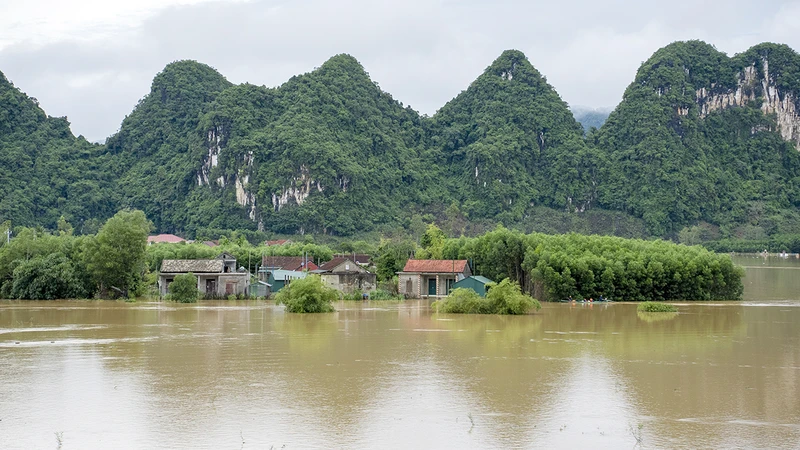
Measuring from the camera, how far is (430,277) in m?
43.0

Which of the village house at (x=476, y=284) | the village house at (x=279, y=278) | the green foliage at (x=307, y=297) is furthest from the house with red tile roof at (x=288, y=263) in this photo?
the green foliage at (x=307, y=297)

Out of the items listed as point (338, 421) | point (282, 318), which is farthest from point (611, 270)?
Result: point (338, 421)

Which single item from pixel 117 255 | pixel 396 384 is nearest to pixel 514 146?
pixel 117 255

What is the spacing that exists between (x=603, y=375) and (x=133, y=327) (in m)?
15.4

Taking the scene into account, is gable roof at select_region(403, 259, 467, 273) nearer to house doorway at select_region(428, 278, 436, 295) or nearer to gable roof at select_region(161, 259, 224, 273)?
house doorway at select_region(428, 278, 436, 295)

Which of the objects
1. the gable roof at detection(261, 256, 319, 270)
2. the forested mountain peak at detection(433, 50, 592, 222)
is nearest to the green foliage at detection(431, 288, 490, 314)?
the gable roof at detection(261, 256, 319, 270)

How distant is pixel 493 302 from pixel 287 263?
22619mm

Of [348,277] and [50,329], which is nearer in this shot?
[50,329]

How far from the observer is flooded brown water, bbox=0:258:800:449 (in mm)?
13156

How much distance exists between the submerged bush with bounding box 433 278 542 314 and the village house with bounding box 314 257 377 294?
1205 cm

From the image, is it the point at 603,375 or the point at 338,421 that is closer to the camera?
the point at 338,421

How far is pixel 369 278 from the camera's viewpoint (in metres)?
46.3

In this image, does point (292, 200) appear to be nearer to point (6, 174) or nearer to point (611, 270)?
point (6, 174)

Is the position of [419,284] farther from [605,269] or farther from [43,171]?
[43,171]
